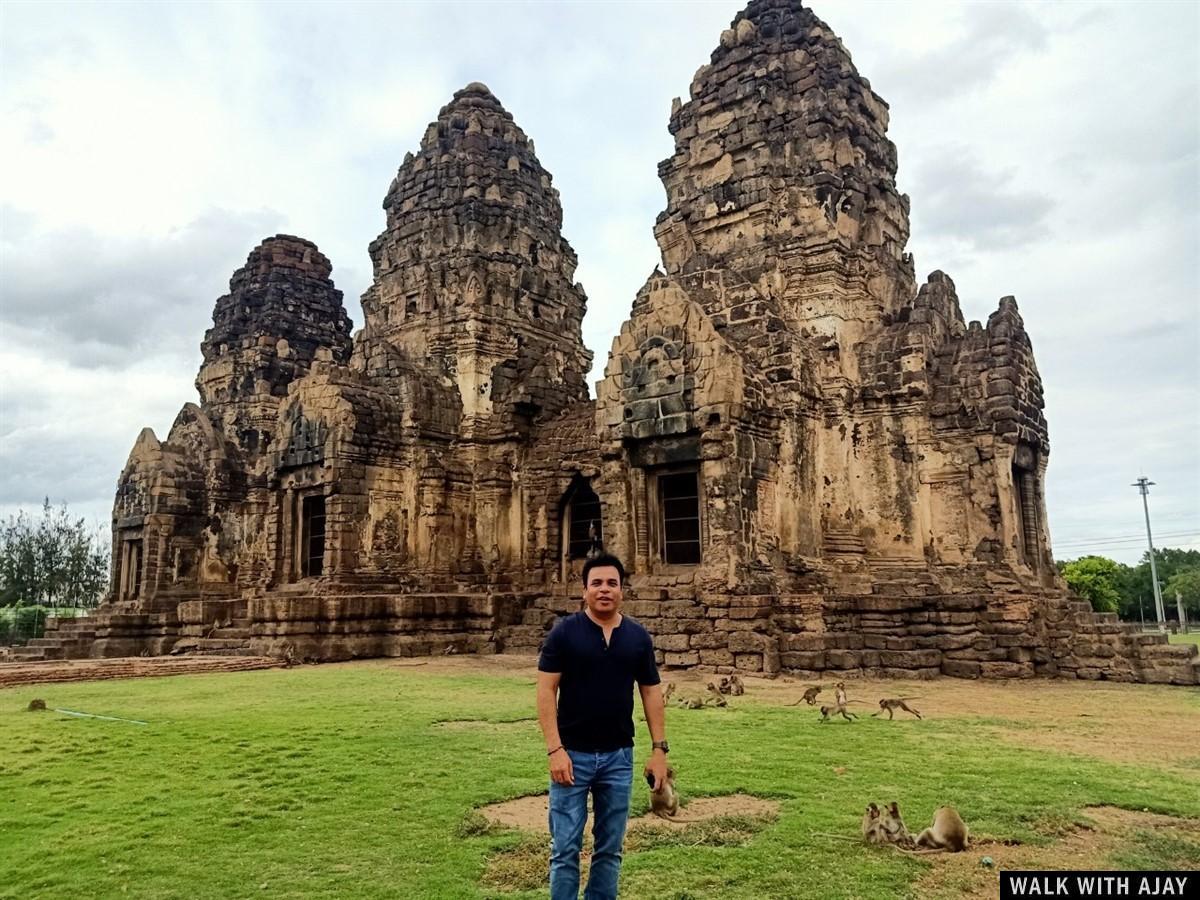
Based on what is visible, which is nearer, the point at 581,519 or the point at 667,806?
the point at 667,806

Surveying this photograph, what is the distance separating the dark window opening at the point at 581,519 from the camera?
20.5 metres

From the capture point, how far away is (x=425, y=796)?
650 cm

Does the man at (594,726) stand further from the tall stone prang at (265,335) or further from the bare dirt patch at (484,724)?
the tall stone prang at (265,335)

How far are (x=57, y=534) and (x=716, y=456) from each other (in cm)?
4198

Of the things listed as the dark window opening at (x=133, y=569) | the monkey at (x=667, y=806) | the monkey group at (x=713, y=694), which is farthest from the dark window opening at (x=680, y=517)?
the dark window opening at (x=133, y=569)

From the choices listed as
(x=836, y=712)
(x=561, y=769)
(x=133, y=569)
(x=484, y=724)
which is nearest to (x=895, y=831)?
(x=561, y=769)

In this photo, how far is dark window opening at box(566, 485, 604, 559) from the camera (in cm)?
2052

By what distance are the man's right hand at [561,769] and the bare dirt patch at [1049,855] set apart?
77.9 inches

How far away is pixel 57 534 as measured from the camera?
45.9 m

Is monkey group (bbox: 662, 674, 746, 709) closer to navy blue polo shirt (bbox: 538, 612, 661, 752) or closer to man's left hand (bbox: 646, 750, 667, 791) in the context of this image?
man's left hand (bbox: 646, 750, 667, 791)

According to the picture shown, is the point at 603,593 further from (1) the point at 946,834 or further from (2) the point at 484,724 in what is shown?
(2) the point at 484,724

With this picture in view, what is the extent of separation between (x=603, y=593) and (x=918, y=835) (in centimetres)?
258

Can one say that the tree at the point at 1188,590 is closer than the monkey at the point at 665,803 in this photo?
No

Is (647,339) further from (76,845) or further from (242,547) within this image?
(242,547)
